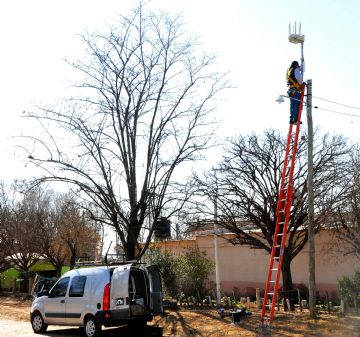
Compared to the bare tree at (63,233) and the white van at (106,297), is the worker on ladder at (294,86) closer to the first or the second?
the white van at (106,297)

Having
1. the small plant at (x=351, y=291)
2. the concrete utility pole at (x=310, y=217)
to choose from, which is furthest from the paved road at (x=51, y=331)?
the small plant at (x=351, y=291)

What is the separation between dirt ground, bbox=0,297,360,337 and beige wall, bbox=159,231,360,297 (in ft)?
27.5

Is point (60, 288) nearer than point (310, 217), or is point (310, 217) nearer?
point (310, 217)

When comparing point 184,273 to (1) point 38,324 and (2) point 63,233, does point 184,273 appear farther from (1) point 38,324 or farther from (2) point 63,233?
(2) point 63,233

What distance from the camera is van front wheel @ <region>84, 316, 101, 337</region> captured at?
14223mm

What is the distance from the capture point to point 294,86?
14070mm

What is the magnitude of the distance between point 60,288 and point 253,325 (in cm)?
587

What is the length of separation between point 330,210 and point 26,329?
11198 millimetres

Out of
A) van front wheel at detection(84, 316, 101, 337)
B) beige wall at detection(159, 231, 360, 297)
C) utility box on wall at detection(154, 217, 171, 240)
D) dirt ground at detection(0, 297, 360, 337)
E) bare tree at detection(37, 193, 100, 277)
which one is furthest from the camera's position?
bare tree at detection(37, 193, 100, 277)

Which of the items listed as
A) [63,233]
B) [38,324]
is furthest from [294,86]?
[63,233]

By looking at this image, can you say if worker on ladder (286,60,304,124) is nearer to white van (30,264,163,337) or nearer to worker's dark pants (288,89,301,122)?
worker's dark pants (288,89,301,122)

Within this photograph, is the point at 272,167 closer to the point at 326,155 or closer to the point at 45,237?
the point at 326,155

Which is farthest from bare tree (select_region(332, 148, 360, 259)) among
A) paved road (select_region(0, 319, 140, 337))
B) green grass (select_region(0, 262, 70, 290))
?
green grass (select_region(0, 262, 70, 290))

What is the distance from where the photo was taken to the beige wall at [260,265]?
76.9ft
